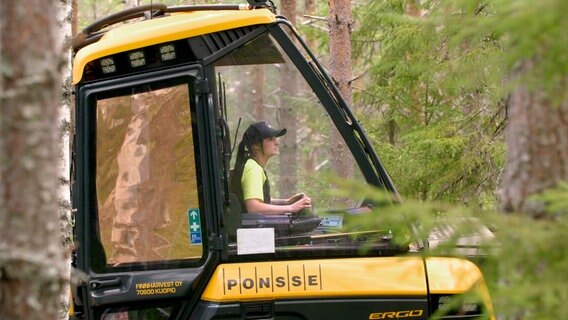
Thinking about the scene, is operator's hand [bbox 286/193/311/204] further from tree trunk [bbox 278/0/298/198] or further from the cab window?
the cab window

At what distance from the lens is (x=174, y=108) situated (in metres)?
5.46

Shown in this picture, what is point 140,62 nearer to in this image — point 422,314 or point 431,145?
point 422,314

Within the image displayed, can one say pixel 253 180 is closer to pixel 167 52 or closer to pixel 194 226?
pixel 194 226

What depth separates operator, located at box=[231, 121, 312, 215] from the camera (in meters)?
5.41

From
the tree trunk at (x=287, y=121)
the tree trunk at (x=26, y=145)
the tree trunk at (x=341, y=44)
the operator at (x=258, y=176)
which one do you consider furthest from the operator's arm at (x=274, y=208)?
the tree trunk at (x=341, y=44)

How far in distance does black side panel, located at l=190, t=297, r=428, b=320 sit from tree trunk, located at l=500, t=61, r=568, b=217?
2.08m

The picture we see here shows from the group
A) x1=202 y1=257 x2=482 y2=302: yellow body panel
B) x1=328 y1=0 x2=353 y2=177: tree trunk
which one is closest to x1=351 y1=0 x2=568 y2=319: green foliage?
x1=328 y1=0 x2=353 y2=177: tree trunk

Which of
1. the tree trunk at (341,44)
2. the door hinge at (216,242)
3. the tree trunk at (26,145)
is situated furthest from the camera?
the tree trunk at (341,44)

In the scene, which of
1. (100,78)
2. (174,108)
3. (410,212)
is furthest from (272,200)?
(410,212)

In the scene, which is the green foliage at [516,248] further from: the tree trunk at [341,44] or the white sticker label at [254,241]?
the tree trunk at [341,44]

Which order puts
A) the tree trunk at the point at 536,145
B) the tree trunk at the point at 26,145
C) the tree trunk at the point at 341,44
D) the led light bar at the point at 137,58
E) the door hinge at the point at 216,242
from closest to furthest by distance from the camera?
the tree trunk at the point at 26,145 < the tree trunk at the point at 536,145 < the door hinge at the point at 216,242 < the led light bar at the point at 137,58 < the tree trunk at the point at 341,44

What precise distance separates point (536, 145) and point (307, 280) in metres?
2.23

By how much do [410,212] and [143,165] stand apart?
104 inches

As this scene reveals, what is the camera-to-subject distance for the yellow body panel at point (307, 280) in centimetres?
538
